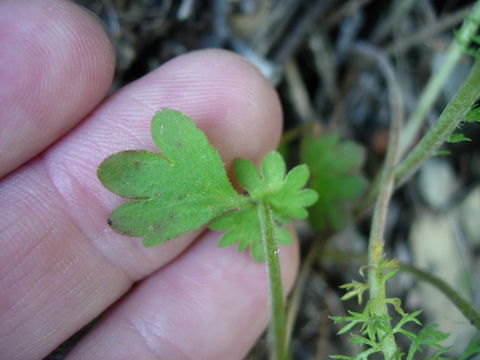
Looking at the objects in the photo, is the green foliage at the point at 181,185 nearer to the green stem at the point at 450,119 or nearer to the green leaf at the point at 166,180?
the green leaf at the point at 166,180

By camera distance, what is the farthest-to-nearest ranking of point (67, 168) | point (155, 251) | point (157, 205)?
1. point (155, 251)
2. point (67, 168)
3. point (157, 205)

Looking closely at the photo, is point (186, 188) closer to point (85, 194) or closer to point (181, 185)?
point (181, 185)

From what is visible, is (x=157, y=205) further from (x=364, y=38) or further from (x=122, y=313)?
(x=364, y=38)

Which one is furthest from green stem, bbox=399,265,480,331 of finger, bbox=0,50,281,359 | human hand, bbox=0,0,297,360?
finger, bbox=0,50,281,359

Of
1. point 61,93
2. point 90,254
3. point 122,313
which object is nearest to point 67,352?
point 122,313

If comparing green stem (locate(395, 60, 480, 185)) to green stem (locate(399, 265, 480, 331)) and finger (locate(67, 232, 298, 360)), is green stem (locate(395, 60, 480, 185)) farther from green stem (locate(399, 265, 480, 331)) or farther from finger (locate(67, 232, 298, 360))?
finger (locate(67, 232, 298, 360))

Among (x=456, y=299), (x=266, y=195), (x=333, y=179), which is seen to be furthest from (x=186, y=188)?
(x=456, y=299)

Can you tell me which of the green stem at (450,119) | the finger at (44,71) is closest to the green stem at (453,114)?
the green stem at (450,119)
